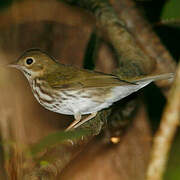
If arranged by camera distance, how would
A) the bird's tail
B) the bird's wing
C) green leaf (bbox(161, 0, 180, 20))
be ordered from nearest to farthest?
the bird's tail, green leaf (bbox(161, 0, 180, 20)), the bird's wing

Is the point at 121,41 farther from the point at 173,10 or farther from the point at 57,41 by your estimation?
the point at 57,41

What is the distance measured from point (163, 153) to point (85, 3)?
3656mm

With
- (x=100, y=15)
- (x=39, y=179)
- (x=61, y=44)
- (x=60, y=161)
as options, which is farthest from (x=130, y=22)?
(x=39, y=179)

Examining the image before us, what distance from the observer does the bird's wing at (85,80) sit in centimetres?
332

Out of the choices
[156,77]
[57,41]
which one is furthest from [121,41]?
[57,41]

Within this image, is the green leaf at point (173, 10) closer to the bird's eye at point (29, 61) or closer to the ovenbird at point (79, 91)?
the ovenbird at point (79, 91)

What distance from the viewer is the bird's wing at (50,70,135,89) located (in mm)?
3316

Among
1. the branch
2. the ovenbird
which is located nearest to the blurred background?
the branch

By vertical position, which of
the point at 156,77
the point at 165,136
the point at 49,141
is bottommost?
the point at 156,77

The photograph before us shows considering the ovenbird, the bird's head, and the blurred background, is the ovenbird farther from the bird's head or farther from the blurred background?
the blurred background

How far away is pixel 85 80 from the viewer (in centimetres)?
353

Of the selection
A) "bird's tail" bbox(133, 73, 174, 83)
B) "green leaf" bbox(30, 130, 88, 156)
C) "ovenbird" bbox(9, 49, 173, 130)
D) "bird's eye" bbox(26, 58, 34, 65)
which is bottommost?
"ovenbird" bbox(9, 49, 173, 130)

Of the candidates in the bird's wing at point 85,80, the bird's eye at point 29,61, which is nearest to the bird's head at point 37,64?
the bird's eye at point 29,61

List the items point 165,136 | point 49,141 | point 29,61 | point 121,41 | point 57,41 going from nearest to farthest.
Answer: point 165,136
point 49,141
point 29,61
point 121,41
point 57,41
